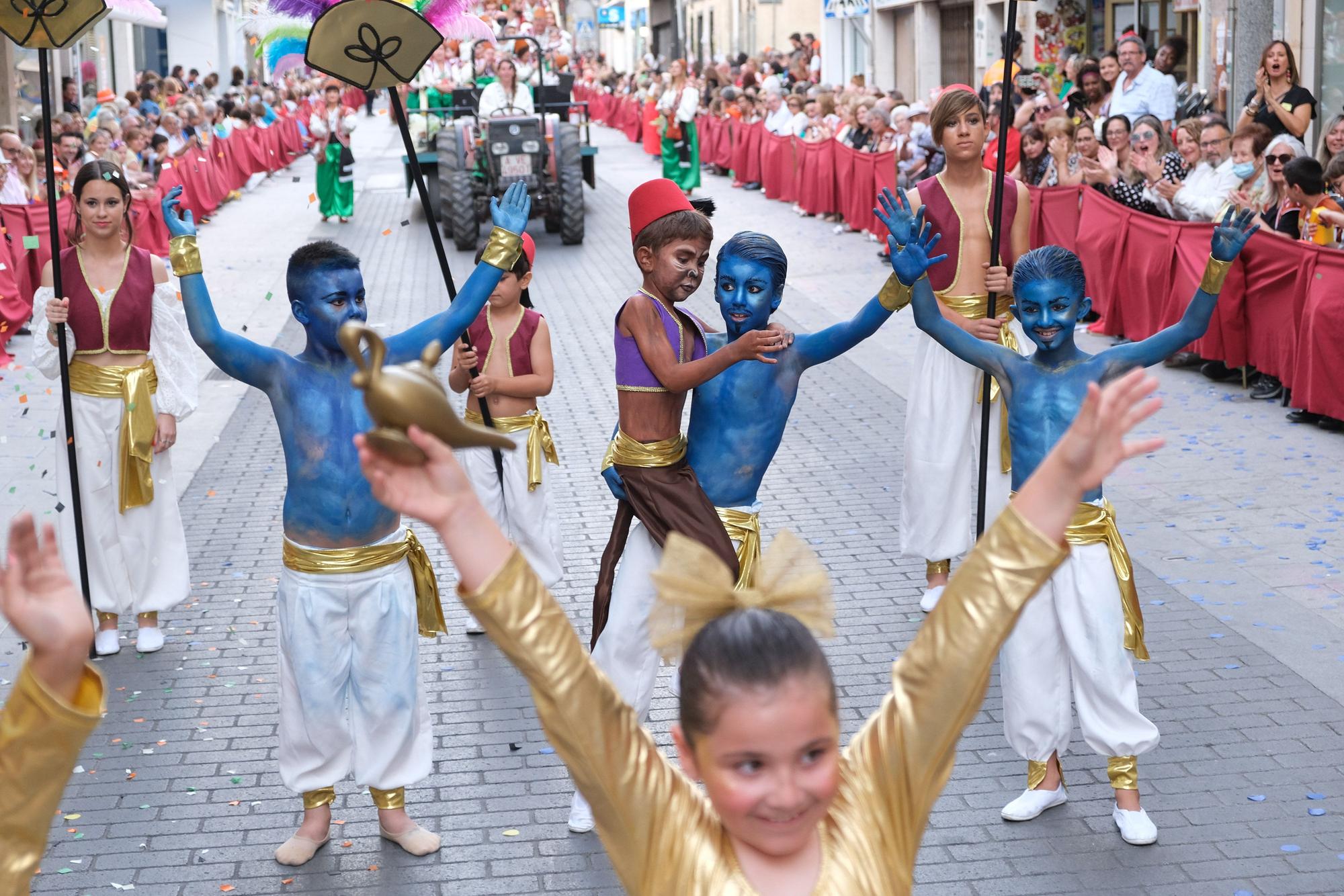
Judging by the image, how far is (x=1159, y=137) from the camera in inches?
510

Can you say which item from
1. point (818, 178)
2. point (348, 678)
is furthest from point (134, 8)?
point (818, 178)

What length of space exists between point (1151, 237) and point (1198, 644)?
6473mm

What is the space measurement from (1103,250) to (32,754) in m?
11.9

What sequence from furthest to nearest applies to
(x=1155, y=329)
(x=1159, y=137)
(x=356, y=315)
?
(x=1159, y=137) → (x=1155, y=329) → (x=356, y=315)

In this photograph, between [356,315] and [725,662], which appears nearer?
[725,662]

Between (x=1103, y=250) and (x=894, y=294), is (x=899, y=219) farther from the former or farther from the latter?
(x=1103, y=250)

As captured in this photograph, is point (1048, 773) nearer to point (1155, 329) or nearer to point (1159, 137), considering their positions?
point (1155, 329)

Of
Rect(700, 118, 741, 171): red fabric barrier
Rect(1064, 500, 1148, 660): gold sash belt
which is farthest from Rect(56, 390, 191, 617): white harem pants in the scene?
Rect(700, 118, 741, 171): red fabric barrier

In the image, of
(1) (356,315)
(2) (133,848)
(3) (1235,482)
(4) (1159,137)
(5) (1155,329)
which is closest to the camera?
(1) (356,315)

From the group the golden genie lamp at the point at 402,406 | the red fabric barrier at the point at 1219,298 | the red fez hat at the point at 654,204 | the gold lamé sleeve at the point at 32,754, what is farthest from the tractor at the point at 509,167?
the golden genie lamp at the point at 402,406

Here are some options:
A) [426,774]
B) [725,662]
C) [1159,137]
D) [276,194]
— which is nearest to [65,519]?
[426,774]

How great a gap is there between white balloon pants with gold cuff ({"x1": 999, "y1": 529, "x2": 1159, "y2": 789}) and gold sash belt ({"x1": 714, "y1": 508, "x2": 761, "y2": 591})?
32.5 inches

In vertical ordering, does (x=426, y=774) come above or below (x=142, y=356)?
below

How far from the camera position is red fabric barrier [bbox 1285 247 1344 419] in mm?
9625
